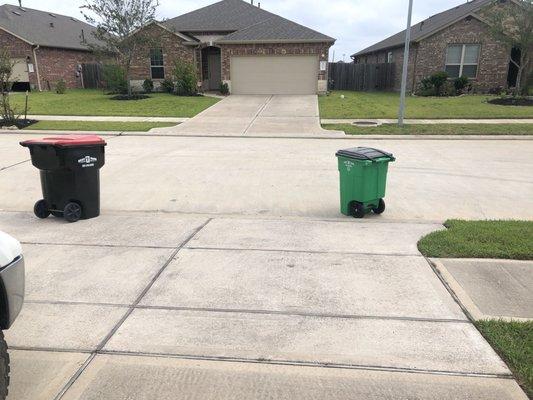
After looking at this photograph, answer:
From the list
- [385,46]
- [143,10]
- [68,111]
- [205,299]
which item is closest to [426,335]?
[205,299]

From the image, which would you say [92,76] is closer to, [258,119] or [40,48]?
[40,48]

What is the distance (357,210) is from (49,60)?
115 ft

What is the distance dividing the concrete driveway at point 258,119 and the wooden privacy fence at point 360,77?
9.00 m

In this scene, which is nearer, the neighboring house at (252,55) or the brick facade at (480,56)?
the brick facade at (480,56)

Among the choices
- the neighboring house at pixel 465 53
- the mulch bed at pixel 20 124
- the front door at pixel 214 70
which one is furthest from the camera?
the front door at pixel 214 70

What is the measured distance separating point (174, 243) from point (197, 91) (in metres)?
24.8

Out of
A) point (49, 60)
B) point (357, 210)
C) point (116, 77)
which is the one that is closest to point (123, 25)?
point (116, 77)

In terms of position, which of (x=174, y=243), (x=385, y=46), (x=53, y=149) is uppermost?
(x=385, y=46)

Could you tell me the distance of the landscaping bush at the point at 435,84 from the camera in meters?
27.0

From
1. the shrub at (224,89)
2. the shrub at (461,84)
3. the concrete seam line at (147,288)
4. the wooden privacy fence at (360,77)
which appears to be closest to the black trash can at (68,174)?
the concrete seam line at (147,288)

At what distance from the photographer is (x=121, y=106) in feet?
76.1

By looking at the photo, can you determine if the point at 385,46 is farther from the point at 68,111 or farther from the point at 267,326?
the point at 267,326

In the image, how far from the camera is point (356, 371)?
10.5ft

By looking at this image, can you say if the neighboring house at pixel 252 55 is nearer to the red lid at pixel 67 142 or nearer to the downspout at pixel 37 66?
the downspout at pixel 37 66
